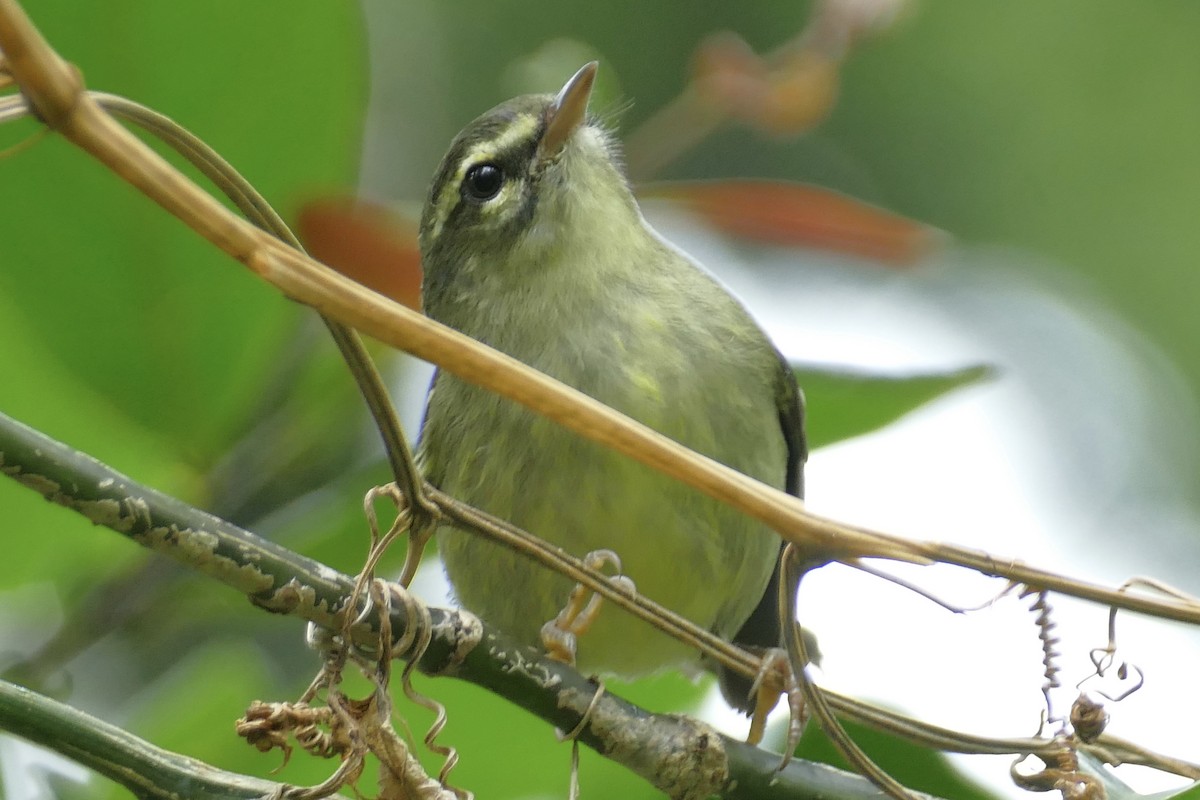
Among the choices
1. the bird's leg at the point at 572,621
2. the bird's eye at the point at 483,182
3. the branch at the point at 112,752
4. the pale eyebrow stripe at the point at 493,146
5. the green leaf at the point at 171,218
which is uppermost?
the pale eyebrow stripe at the point at 493,146

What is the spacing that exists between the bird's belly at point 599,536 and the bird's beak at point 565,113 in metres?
0.48

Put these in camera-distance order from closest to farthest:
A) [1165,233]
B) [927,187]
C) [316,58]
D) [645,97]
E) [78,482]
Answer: [78,482], [316,58], [645,97], [1165,233], [927,187]

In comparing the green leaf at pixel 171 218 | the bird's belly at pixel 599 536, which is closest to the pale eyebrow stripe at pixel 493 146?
the bird's belly at pixel 599 536

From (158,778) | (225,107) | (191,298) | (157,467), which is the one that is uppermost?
(225,107)

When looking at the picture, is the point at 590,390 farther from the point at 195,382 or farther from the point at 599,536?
the point at 195,382

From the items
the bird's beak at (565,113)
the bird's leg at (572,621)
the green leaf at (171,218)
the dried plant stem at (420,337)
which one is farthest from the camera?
the bird's beak at (565,113)

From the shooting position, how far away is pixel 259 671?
175 cm

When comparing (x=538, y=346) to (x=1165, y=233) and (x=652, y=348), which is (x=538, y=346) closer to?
(x=652, y=348)

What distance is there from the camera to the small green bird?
2268 millimetres

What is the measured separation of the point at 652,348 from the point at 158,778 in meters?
1.38

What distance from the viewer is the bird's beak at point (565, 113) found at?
2.40m

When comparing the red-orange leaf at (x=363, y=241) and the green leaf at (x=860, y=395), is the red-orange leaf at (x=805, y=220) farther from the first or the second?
the red-orange leaf at (x=363, y=241)

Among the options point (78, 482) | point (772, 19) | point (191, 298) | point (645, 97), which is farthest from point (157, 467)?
point (772, 19)

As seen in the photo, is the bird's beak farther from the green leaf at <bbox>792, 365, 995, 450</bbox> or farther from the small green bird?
the green leaf at <bbox>792, 365, 995, 450</bbox>
